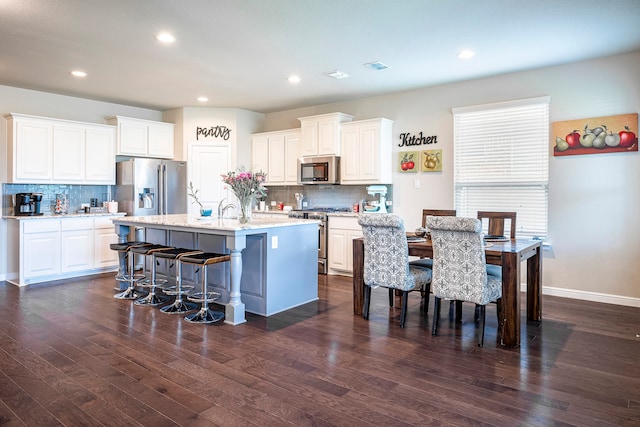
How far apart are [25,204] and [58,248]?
0.71 metres

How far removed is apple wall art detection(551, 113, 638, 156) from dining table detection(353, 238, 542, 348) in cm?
158

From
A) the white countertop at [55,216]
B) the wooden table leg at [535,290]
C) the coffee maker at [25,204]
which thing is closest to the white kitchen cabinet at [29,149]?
the coffee maker at [25,204]

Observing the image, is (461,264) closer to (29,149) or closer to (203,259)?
(203,259)

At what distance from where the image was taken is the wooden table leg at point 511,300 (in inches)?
128

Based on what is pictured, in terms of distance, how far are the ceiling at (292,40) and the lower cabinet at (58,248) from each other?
1893 mm

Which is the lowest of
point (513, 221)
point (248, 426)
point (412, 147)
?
point (248, 426)

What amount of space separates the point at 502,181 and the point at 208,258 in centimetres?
368

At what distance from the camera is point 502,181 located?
17.4ft

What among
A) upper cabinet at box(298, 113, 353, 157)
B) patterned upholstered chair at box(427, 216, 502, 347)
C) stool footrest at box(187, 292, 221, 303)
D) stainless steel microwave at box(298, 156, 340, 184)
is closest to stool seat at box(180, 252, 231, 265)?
stool footrest at box(187, 292, 221, 303)

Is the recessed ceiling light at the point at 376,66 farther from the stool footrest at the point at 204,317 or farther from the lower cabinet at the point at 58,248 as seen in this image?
the lower cabinet at the point at 58,248

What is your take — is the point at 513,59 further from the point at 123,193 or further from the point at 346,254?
the point at 123,193

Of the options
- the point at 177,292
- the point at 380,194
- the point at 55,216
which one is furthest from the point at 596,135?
the point at 55,216

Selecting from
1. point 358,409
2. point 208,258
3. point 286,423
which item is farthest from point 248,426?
point 208,258

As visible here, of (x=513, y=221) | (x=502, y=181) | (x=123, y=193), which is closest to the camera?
(x=513, y=221)
